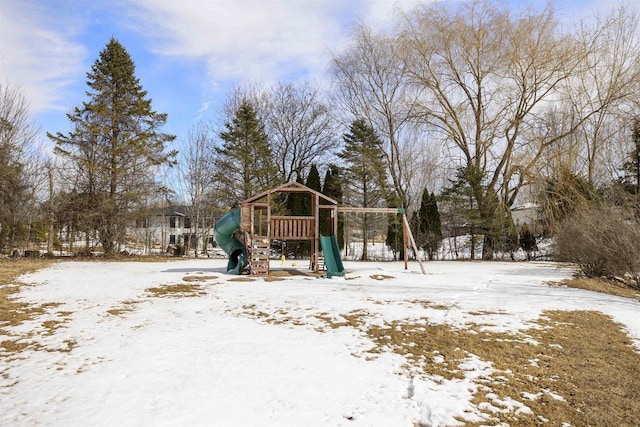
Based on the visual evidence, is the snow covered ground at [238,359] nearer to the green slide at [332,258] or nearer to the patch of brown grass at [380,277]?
the patch of brown grass at [380,277]

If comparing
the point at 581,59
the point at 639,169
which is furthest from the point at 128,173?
the point at 639,169

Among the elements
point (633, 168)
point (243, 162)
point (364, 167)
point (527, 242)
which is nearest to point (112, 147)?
point (243, 162)

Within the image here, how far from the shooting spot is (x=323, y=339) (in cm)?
520

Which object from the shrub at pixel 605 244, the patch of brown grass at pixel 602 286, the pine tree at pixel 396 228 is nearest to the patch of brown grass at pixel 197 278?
the patch of brown grass at pixel 602 286

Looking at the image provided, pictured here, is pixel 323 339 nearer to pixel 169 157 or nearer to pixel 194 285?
pixel 194 285

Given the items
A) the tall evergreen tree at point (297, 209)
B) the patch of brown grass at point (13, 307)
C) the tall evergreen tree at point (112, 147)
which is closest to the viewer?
the patch of brown grass at point (13, 307)

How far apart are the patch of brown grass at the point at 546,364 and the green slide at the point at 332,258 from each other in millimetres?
5541

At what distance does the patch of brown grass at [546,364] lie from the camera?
3270 millimetres

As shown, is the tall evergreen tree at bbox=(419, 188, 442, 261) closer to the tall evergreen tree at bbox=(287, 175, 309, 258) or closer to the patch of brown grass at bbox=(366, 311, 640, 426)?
the tall evergreen tree at bbox=(287, 175, 309, 258)

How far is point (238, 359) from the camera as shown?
14.4ft

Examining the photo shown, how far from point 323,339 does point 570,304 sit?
17.9 ft

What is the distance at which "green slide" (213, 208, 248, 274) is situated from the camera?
40.9 feet

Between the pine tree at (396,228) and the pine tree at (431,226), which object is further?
the pine tree at (431,226)

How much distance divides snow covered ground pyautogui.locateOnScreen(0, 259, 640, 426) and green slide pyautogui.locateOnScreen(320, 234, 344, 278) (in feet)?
8.56
